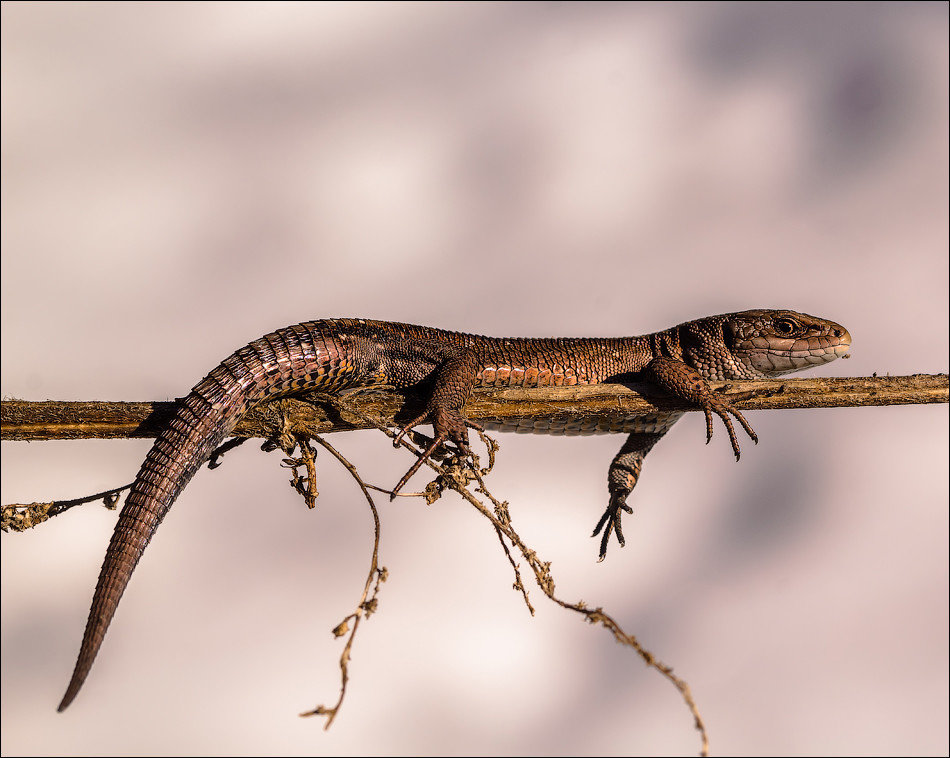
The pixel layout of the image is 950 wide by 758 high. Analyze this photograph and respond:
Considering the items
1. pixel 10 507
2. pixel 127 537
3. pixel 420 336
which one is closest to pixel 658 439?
pixel 420 336

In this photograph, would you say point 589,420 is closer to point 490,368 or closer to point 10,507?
point 490,368

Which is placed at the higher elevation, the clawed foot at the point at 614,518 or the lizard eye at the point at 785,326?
the lizard eye at the point at 785,326

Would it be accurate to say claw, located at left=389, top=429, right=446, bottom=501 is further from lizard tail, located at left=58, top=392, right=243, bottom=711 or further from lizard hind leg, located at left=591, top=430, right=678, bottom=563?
lizard hind leg, located at left=591, top=430, right=678, bottom=563

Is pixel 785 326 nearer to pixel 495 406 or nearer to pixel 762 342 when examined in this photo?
pixel 762 342

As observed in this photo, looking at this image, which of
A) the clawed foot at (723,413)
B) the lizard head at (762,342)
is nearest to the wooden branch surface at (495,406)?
the clawed foot at (723,413)

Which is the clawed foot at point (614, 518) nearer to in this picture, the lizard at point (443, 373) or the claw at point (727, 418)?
the lizard at point (443, 373)

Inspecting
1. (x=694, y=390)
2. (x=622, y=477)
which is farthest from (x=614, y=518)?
(x=694, y=390)
